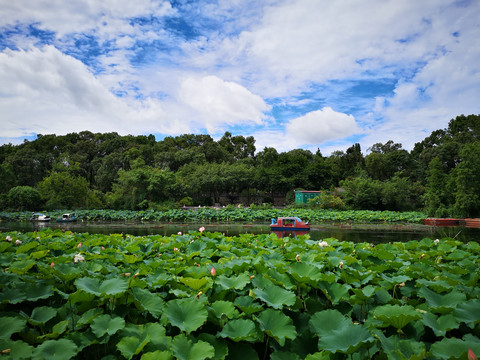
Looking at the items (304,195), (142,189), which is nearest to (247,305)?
(142,189)

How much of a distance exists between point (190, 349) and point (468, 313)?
1.35 meters

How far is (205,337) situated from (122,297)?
1.89ft

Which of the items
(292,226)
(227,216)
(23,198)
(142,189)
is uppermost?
(142,189)

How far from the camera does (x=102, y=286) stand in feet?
5.40

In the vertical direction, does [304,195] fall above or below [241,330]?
above

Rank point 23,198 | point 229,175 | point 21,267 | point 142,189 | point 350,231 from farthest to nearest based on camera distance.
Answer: point 229,175 < point 23,198 < point 142,189 < point 350,231 < point 21,267

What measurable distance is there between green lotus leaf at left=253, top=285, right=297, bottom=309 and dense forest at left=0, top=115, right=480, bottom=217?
2411 cm

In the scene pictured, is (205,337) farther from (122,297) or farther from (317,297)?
(317,297)

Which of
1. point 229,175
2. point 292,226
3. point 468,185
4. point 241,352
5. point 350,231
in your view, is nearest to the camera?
point 241,352

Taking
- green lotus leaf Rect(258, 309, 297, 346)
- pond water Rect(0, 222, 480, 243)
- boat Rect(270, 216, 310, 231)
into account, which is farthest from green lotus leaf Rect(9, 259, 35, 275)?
boat Rect(270, 216, 310, 231)

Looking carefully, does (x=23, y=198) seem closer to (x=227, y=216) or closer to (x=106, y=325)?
(x=227, y=216)

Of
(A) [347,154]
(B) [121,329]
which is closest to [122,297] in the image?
(B) [121,329]

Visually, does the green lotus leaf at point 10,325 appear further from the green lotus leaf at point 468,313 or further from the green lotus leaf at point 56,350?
the green lotus leaf at point 468,313

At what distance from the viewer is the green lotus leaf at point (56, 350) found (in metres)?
1.24
